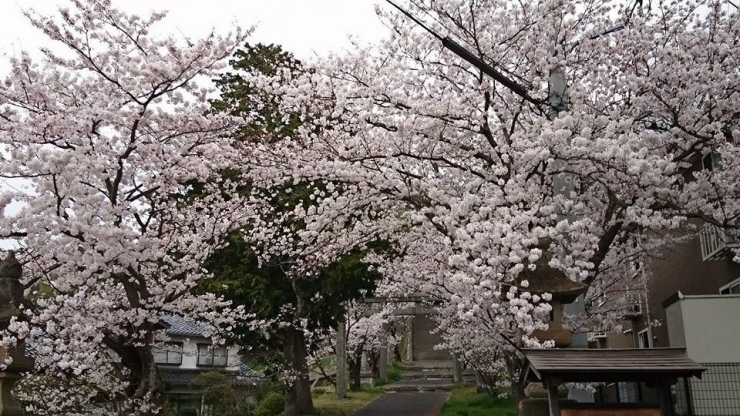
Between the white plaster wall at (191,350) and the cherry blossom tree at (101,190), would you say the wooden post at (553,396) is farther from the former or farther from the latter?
the white plaster wall at (191,350)

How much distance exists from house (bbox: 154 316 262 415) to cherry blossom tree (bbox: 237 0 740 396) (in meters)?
17.5

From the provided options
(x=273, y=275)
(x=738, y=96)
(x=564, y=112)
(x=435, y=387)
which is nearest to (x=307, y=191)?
(x=273, y=275)

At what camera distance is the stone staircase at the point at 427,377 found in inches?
1005

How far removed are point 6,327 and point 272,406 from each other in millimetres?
12012

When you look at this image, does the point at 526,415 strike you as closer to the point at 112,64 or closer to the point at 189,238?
the point at 189,238

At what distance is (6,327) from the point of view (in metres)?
7.06

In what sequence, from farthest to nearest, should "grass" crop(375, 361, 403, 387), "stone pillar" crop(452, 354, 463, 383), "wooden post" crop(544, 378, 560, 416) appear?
1. "stone pillar" crop(452, 354, 463, 383)
2. "grass" crop(375, 361, 403, 387)
3. "wooden post" crop(544, 378, 560, 416)

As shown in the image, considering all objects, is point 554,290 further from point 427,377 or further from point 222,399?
point 427,377

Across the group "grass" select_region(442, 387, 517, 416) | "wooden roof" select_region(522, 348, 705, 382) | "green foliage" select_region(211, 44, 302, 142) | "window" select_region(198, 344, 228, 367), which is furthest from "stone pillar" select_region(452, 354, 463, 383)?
"wooden roof" select_region(522, 348, 705, 382)

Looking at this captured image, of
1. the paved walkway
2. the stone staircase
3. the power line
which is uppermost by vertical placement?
the power line

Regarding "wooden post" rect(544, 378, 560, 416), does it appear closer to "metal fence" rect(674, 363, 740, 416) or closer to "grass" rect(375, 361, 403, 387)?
"metal fence" rect(674, 363, 740, 416)

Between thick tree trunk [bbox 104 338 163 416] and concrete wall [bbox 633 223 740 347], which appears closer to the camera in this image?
thick tree trunk [bbox 104 338 163 416]

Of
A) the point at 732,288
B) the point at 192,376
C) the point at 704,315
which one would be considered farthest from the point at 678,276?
the point at 192,376

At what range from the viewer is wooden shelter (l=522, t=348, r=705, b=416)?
18.8 ft
